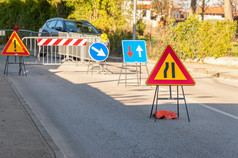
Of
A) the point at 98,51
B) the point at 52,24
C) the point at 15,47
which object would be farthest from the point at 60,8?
the point at 15,47

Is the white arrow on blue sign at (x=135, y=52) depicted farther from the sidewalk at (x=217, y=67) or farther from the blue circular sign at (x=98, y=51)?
the sidewalk at (x=217, y=67)

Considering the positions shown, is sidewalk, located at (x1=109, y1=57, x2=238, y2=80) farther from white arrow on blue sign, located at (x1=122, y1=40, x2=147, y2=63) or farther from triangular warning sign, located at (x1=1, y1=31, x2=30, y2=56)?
triangular warning sign, located at (x1=1, y1=31, x2=30, y2=56)

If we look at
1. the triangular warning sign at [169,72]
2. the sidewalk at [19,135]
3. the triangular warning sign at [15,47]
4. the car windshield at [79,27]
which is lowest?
the sidewalk at [19,135]

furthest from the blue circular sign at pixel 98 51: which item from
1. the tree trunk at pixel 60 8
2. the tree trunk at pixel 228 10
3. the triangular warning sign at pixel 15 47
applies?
the tree trunk at pixel 60 8

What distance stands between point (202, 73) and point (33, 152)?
13.0 meters

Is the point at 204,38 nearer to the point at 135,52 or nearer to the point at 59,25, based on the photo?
the point at 59,25

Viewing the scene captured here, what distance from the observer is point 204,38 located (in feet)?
69.7

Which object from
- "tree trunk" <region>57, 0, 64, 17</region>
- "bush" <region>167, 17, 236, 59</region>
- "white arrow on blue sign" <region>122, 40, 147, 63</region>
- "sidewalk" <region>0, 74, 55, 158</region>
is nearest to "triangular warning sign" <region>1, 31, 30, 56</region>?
"white arrow on blue sign" <region>122, 40, 147, 63</region>

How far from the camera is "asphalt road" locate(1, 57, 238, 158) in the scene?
6145mm

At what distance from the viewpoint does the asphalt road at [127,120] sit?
242 inches

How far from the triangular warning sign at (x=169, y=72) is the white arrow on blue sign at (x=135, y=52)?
4619mm

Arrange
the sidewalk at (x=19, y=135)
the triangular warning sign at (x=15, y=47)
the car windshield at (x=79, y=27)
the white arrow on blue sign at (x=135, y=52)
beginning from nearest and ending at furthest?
1. the sidewalk at (x=19, y=135)
2. the white arrow on blue sign at (x=135, y=52)
3. the triangular warning sign at (x=15, y=47)
4. the car windshield at (x=79, y=27)

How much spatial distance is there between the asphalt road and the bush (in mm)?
A: 7492

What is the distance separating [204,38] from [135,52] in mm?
9184
